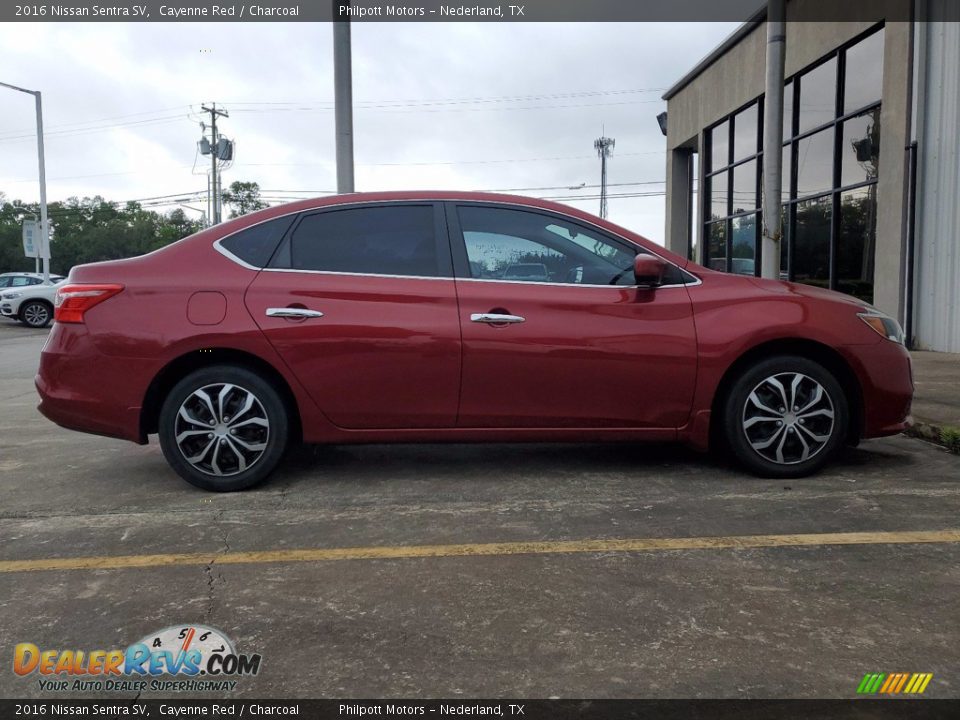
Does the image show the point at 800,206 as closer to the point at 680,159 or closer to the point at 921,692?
the point at 680,159

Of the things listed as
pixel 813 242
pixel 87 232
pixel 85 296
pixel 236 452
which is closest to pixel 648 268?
pixel 236 452

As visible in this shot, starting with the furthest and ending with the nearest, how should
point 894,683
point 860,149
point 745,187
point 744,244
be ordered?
point 744,244 < point 745,187 < point 860,149 < point 894,683

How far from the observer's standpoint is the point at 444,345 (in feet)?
14.1

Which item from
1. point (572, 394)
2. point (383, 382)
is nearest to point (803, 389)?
point (572, 394)

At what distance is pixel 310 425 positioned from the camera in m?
4.36

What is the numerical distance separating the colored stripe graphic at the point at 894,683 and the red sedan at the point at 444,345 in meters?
2.17

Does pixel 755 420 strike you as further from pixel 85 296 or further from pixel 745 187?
pixel 745 187

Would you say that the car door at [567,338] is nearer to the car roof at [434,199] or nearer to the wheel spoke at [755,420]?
Answer: the car roof at [434,199]

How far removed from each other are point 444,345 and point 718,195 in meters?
15.6

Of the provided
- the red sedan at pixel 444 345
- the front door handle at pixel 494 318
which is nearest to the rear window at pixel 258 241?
the red sedan at pixel 444 345

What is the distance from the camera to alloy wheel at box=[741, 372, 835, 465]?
4426mm

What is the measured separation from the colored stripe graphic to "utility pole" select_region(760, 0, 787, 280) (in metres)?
6.19

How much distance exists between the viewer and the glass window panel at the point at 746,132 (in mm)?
15852

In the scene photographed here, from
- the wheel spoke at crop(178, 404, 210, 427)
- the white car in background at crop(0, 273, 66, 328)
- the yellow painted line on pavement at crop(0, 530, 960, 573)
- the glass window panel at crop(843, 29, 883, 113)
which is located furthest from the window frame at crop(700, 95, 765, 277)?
the white car in background at crop(0, 273, 66, 328)
